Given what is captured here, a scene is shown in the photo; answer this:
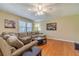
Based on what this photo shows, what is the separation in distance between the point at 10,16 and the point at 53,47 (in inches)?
52.4

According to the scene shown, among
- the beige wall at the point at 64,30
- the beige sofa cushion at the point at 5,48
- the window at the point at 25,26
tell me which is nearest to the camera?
the beige sofa cushion at the point at 5,48

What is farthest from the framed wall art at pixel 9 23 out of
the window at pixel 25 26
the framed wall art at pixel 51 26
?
the framed wall art at pixel 51 26

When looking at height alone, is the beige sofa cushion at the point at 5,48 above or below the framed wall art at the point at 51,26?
below

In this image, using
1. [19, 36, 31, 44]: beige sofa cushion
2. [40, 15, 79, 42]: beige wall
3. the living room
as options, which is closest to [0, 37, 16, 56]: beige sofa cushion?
the living room

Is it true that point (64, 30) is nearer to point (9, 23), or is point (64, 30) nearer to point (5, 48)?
point (9, 23)

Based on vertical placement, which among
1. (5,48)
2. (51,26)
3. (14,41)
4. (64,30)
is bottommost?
(5,48)

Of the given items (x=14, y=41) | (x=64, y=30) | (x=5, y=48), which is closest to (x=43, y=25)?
(x=64, y=30)

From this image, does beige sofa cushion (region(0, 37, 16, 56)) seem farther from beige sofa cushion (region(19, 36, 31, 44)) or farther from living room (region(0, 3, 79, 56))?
beige sofa cushion (region(19, 36, 31, 44))

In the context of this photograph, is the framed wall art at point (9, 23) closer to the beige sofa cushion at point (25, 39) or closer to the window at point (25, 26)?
the window at point (25, 26)

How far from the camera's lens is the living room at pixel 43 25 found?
1517 millimetres

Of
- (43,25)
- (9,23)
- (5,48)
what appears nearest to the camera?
(5,48)

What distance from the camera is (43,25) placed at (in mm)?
1945

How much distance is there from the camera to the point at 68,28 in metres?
1.97

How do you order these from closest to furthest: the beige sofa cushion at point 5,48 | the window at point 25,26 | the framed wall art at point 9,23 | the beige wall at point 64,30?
the beige sofa cushion at point 5,48 < the framed wall art at point 9,23 < the window at point 25,26 < the beige wall at point 64,30
